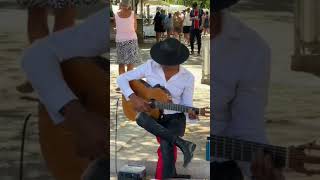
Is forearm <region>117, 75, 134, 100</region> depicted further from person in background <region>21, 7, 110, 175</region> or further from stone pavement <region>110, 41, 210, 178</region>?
person in background <region>21, 7, 110, 175</region>

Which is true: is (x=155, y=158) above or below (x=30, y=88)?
below

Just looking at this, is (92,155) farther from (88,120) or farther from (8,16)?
(8,16)

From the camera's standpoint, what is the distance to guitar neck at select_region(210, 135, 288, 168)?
3.18 meters

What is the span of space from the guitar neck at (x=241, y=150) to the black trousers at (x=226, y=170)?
5 cm

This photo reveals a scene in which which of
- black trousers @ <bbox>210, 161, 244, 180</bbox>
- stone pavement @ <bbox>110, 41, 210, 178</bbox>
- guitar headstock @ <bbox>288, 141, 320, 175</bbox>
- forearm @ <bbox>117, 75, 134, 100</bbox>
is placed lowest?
stone pavement @ <bbox>110, 41, 210, 178</bbox>

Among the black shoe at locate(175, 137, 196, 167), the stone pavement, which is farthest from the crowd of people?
the black shoe at locate(175, 137, 196, 167)

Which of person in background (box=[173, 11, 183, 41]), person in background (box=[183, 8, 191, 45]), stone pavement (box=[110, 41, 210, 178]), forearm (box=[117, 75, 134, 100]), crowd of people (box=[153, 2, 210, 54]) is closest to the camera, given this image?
forearm (box=[117, 75, 134, 100])

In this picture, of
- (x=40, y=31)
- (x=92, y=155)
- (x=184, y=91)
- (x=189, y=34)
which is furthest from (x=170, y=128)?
(x=189, y=34)

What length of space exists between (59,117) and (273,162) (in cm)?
124

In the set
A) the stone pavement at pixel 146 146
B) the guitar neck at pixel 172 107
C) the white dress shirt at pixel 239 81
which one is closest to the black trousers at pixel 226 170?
the white dress shirt at pixel 239 81

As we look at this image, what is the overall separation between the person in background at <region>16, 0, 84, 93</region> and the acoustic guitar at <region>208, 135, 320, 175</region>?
1049mm

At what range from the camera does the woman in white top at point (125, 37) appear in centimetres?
770

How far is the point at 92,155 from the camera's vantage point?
327cm

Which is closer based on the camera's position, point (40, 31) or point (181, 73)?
point (40, 31)
